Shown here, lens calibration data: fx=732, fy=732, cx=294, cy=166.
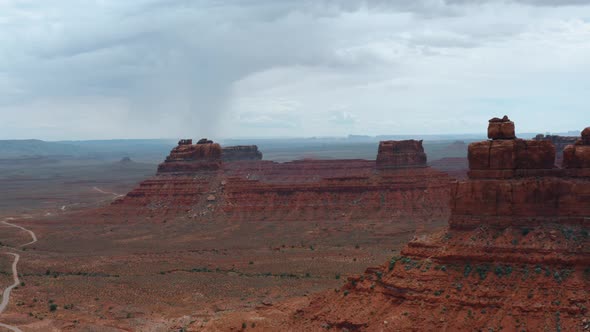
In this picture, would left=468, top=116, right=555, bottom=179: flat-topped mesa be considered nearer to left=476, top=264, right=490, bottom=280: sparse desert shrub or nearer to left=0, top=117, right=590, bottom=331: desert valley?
left=0, top=117, right=590, bottom=331: desert valley

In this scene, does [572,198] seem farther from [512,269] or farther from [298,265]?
[298,265]

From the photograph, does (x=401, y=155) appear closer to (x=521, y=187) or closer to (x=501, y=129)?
(x=501, y=129)

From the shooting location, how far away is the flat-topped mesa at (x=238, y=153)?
575ft

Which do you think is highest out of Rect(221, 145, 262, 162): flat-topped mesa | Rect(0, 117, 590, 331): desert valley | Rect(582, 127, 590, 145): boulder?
Rect(582, 127, 590, 145): boulder

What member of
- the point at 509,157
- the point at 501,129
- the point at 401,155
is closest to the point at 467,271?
the point at 509,157

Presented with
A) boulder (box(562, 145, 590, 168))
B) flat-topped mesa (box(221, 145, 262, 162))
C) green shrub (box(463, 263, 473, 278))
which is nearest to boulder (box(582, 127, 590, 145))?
boulder (box(562, 145, 590, 168))

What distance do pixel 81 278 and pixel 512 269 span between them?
145 ft

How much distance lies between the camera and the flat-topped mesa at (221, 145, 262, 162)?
17538 centimetres

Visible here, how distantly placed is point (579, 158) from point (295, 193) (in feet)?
250

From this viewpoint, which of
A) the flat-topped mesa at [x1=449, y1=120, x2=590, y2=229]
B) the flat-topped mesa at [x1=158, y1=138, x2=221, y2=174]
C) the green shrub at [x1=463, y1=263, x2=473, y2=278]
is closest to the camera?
the green shrub at [x1=463, y1=263, x2=473, y2=278]

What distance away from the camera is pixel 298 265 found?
71312 millimetres

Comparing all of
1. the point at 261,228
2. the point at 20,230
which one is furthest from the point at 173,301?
the point at 20,230

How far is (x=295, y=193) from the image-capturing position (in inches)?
4469

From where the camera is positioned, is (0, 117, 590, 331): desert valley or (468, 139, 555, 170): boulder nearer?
(0, 117, 590, 331): desert valley
